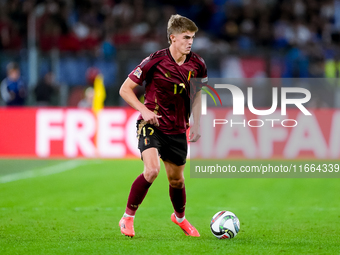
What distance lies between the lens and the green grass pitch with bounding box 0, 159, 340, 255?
17.9ft

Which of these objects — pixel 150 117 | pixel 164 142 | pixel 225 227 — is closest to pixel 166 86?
pixel 150 117

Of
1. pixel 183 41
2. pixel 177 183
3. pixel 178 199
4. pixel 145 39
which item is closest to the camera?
pixel 183 41

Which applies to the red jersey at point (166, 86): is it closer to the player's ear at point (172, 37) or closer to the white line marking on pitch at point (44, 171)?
the player's ear at point (172, 37)

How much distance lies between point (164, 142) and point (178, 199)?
0.70m

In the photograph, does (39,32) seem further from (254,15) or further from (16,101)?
(254,15)

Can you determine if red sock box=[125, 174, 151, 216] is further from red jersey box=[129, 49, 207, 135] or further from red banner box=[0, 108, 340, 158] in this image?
red banner box=[0, 108, 340, 158]

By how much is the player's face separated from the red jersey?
0.19 metres

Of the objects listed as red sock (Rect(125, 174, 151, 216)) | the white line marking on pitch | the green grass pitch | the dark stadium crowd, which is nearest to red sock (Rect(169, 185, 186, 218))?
the green grass pitch

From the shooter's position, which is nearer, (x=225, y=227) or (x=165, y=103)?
(x=225, y=227)

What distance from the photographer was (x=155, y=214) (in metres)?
7.67

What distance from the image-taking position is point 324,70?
15.8m

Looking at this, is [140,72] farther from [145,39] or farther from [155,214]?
[145,39]

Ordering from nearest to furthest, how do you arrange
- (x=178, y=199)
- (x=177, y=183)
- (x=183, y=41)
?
(x=183, y=41)
(x=177, y=183)
(x=178, y=199)

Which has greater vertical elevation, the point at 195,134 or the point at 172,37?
the point at 172,37
